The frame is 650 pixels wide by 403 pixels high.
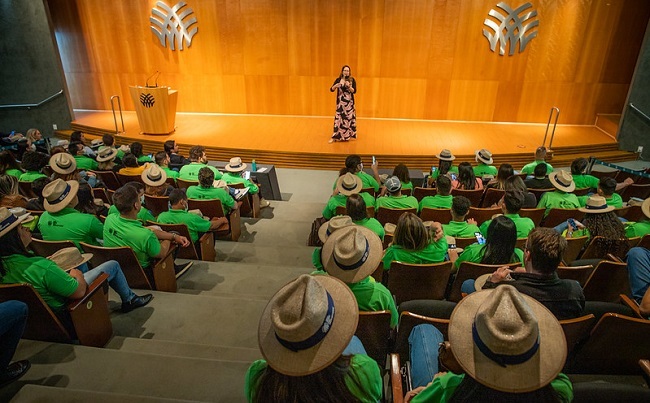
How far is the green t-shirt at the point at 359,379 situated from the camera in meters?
1.53

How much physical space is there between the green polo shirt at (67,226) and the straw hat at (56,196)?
0.23 ft

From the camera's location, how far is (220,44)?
33.9ft

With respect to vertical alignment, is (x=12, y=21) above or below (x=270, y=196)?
above

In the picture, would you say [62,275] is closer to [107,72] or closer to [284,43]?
[284,43]

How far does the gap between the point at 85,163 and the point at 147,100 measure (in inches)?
121

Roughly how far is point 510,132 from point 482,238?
6.94m

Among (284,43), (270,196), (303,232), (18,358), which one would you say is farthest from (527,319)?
(284,43)

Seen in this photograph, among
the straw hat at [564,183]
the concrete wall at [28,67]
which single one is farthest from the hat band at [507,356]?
the concrete wall at [28,67]

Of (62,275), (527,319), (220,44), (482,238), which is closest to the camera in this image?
(527,319)

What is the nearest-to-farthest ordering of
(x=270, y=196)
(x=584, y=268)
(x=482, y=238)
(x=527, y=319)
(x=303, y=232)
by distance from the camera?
(x=527, y=319) → (x=584, y=268) → (x=482, y=238) → (x=303, y=232) → (x=270, y=196)

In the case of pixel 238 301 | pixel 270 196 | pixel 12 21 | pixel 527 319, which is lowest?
pixel 270 196

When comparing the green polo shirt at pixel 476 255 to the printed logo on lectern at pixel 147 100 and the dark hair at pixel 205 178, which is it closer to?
the dark hair at pixel 205 178

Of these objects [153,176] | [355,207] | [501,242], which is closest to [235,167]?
[153,176]

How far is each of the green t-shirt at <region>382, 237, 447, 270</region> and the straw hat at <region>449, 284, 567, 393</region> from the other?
161 centimetres
